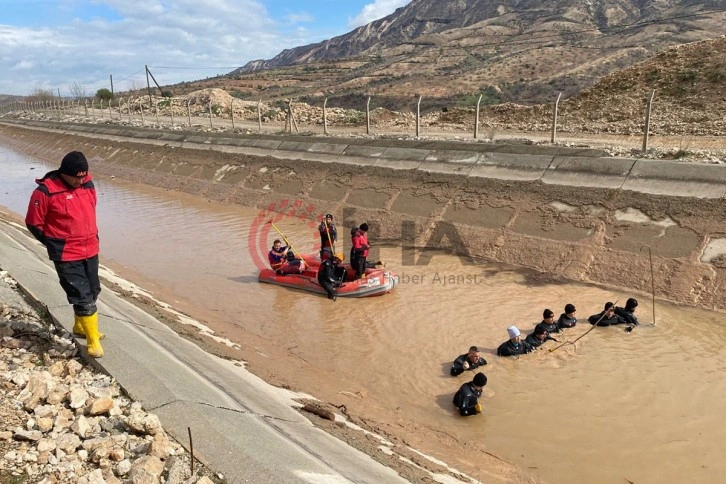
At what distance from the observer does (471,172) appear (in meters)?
15.6

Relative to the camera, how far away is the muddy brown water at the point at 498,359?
6035 millimetres

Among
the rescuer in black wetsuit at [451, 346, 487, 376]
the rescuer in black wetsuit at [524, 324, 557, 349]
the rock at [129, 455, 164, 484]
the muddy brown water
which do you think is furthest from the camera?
the rescuer in black wetsuit at [524, 324, 557, 349]

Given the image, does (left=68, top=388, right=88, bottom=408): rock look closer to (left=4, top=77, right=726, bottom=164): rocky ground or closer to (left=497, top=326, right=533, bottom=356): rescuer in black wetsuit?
(left=497, top=326, right=533, bottom=356): rescuer in black wetsuit

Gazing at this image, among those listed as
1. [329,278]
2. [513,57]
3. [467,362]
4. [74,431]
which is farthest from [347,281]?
[513,57]

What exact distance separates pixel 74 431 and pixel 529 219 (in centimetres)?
1143

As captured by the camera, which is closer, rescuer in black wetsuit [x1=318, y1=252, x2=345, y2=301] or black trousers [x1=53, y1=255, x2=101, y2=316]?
black trousers [x1=53, y1=255, x2=101, y2=316]

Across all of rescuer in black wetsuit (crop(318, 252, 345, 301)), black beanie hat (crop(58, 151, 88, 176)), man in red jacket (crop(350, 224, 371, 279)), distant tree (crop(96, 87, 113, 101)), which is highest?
distant tree (crop(96, 87, 113, 101))

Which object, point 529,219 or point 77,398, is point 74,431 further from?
→ point 529,219

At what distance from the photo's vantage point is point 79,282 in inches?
195

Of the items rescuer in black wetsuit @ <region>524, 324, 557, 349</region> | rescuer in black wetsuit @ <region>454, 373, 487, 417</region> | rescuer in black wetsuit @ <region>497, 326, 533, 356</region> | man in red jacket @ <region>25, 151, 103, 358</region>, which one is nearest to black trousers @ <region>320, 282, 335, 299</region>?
rescuer in black wetsuit @ <region>497, 326, 533, 356</region>

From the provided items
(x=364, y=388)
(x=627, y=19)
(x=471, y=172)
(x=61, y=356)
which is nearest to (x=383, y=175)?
(x=471, y=172)

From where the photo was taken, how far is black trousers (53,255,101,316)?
16.0ft

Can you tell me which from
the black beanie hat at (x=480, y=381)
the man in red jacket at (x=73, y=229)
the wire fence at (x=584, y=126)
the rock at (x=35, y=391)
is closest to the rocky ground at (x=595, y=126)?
the wire fence at (x=584, y=126)

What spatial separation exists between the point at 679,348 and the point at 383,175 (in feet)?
35.5
